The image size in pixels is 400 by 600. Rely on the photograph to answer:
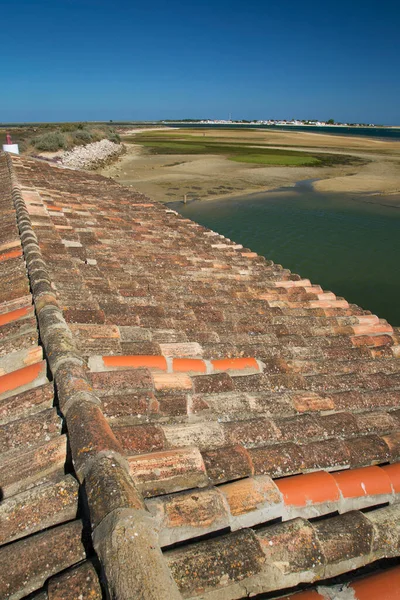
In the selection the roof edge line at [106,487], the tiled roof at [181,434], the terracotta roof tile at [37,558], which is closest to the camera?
the roof edge line at [106,487]

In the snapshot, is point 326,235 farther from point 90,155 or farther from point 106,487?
point 90,155

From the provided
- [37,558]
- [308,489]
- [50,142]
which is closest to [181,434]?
[308,489]

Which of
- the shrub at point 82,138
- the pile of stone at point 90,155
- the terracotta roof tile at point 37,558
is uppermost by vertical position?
the shrub at point 82,138

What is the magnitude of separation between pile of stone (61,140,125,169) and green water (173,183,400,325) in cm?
1616

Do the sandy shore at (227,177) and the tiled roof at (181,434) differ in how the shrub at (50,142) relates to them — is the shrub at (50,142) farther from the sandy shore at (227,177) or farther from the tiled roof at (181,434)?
the tiled roof at (181,434)

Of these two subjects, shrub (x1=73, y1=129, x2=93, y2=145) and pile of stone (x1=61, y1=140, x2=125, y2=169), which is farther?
shrub (x1=73, y1=129, x2=93, y2=145)

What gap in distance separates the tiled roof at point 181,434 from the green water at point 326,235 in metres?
7.19

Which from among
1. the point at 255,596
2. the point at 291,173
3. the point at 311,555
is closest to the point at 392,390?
the point at 311,555

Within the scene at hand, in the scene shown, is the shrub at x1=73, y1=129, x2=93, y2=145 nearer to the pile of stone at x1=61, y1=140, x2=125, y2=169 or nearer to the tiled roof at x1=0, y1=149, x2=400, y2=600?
the pile of stone at x1=61, y1=140, x2=125, y2=169

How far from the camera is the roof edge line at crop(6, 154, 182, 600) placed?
133 cm

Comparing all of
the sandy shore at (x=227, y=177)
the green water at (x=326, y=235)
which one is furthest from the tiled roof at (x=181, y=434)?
the sandy shore at (x=227, y=177)

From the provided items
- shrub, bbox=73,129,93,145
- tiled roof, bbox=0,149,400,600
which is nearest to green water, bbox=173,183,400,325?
tiled roof, bbox=0,149,400,600

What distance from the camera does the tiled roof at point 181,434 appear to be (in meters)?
1.57

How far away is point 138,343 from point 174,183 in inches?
1075
